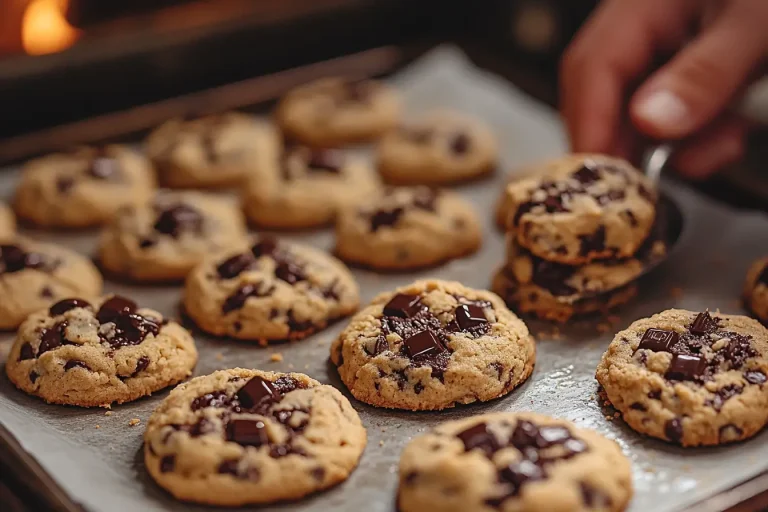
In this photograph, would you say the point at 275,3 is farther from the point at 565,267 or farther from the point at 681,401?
the point at 681,401

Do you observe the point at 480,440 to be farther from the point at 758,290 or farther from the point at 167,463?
the point at 758,290

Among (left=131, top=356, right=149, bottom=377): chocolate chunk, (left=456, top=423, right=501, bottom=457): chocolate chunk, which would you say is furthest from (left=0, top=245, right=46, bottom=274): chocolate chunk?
(left=456, top=423, right=501, bottom=457): chocolate chunk

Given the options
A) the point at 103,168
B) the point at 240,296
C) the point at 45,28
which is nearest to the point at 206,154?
the point at 103,168

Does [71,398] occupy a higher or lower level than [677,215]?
lower

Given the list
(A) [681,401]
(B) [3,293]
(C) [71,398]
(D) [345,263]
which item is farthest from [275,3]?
(A) [681,401]

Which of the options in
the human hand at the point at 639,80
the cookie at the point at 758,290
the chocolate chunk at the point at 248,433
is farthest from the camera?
the human hand at the point at 639,80

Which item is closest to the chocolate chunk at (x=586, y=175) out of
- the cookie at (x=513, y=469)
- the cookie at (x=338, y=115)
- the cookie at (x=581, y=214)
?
the cookie at (x=581, y=214)

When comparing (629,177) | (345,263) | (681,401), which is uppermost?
(629,177)

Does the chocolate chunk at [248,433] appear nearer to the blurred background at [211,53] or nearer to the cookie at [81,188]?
the cookie at [81,188]
